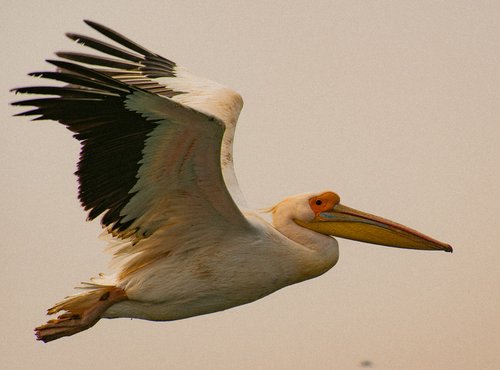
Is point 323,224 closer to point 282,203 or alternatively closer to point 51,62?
point 282,203

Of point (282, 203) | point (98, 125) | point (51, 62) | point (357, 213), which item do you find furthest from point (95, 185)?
point (357, 213)

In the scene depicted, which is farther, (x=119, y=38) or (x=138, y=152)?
(x=119, y=38)

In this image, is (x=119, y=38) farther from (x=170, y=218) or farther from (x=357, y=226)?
(x=357, y=226)

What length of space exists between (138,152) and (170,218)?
0.96m

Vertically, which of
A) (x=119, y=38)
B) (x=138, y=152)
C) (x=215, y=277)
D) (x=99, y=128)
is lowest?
(x=215, y=277)

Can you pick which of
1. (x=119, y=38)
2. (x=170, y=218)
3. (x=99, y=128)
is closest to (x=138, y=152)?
(x=99, y=128)

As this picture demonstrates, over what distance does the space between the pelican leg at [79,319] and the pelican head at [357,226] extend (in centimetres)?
201

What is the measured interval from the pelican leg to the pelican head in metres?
2.01

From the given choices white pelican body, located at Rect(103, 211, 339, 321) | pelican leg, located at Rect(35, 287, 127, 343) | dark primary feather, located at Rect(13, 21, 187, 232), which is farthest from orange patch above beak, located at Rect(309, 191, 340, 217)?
pelican leg, located at Rect(35, 287, 127, 343)

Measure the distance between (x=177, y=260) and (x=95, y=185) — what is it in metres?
1.22

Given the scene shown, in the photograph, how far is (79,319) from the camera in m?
10.5

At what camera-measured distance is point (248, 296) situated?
34.1 feet

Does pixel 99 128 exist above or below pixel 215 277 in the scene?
above

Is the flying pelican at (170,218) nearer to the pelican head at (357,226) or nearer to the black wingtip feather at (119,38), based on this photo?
the pelican head at (357,226)
